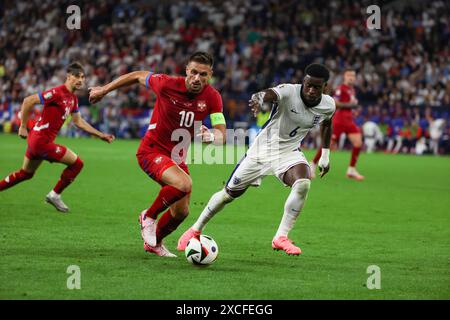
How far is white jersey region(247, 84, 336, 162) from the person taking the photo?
9422 millimetres

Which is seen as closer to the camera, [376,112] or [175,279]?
[175,279]

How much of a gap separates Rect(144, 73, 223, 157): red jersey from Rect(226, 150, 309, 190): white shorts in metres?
0.78

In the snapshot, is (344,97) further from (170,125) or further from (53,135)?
(170,125)

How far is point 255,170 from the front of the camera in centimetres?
948

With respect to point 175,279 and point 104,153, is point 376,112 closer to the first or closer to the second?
point 104,153

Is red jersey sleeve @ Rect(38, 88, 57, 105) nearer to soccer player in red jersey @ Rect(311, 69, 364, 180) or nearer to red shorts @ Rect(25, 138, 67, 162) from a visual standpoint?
red shorts @ Rect(25, 138, 67, 162)

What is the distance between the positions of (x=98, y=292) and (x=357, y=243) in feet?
14.6

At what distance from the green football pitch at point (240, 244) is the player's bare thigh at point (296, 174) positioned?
85cm

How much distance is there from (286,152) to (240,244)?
4.21 feet

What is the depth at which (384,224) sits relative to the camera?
12.2 m

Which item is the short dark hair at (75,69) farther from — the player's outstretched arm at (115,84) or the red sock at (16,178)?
the player's outstretched arm at (115,84)

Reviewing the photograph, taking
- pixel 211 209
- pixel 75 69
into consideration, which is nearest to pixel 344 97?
pixel 75 69
